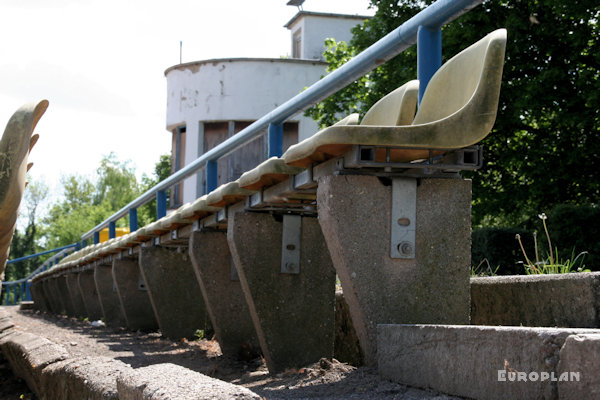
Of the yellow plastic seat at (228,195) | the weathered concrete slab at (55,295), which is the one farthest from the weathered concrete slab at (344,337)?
the weathered concrete slab at (55,295)

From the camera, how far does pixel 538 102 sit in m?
16.4

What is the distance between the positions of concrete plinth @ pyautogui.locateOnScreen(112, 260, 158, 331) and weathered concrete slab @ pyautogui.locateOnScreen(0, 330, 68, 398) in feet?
13.4

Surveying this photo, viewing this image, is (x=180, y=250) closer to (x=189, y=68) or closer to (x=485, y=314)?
(x=485, y=314)

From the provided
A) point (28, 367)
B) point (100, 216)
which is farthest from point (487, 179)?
point (100, 216)

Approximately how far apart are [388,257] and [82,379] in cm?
152

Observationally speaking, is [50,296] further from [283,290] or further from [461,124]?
[461,124]

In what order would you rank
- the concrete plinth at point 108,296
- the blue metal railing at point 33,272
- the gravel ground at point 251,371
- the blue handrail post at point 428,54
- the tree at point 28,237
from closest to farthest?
A: the gravel ground at point 251,371, the blue handrail post at point 428,54, the concrete plinth at point 108,296, the blue metal railing at point 33,272, the tree at point 28,237

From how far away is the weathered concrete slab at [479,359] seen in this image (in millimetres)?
2596

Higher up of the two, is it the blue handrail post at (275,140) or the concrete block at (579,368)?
the blue handrail post at (275,140)

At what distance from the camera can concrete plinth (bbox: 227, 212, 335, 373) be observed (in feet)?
18.4

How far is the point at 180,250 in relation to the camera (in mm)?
9719

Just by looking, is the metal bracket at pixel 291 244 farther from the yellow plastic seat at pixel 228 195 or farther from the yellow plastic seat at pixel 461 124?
the yellow plastic seat at pixel 461 124

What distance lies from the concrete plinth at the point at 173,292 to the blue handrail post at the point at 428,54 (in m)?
5.25

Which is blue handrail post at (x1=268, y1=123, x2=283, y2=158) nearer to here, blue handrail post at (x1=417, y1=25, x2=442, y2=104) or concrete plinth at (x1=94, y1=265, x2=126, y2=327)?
blue handrail post at (x1=417, y1=25, x2=442, y2=104)
